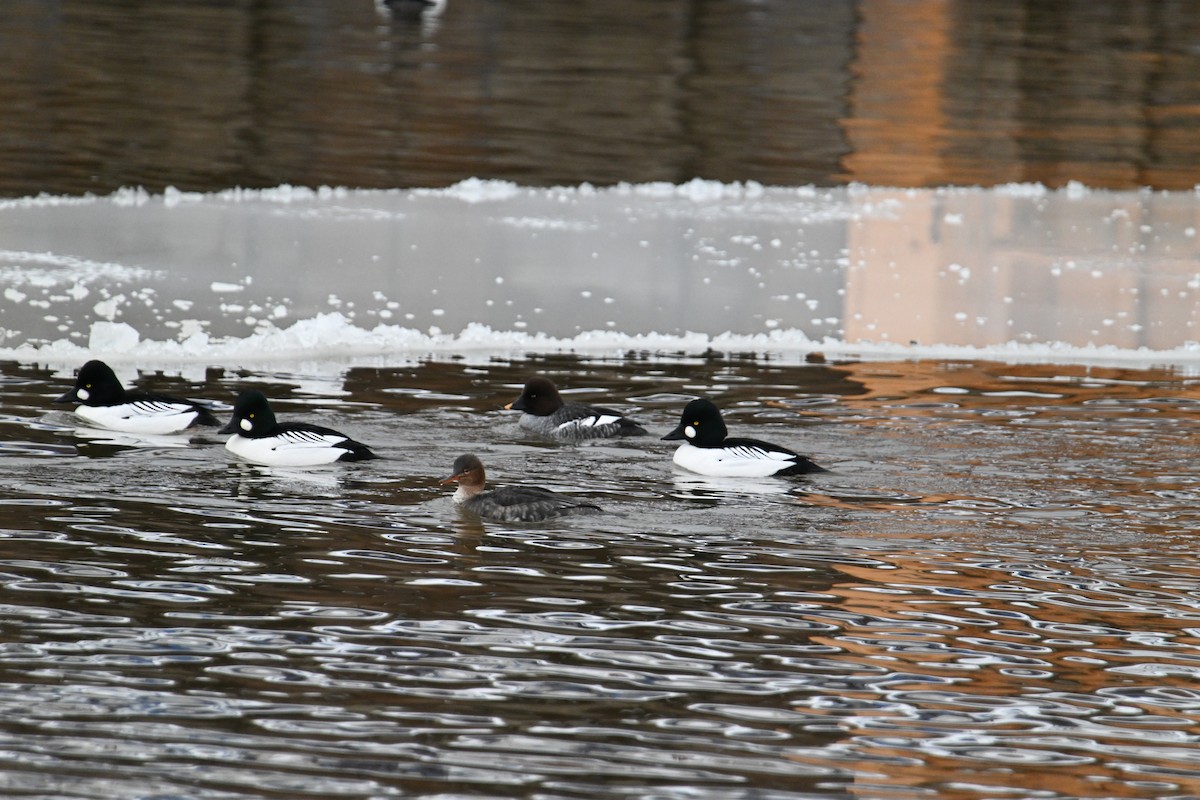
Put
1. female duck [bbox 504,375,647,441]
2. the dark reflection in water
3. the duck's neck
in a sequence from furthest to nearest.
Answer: the dark reflection in water, female duck [bbox 504,375,647,441], the duck's neck

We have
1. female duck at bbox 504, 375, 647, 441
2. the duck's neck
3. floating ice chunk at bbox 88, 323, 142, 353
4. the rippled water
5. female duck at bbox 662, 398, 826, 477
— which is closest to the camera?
the rippled water

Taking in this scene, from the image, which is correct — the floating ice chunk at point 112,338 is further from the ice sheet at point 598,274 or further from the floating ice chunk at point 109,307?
the floating ice chunk at point 109,307

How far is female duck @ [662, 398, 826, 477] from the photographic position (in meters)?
11.1

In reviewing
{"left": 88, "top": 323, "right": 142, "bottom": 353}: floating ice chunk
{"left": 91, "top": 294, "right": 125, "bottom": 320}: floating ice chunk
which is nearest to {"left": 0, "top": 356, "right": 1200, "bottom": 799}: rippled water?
{"left": 88, "top": 323, "right": 142, "bottom": 353}: floating ice chunk

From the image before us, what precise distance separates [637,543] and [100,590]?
284cm

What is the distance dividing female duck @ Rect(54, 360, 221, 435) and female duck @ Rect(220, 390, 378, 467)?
0.73 meters

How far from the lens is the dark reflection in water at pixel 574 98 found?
22062 millimetres

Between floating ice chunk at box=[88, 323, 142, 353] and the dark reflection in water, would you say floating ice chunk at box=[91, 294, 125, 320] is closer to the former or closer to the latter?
floating ice chunk at box=[88, 323, 142, 353]

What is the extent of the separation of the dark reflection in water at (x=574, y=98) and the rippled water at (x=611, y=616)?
9.51m

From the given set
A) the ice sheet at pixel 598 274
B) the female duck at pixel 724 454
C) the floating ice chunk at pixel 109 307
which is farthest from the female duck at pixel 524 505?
the floating ice chunk at pixel 109 307

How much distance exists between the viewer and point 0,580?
27.8 ft

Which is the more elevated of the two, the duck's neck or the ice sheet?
the ice sheet

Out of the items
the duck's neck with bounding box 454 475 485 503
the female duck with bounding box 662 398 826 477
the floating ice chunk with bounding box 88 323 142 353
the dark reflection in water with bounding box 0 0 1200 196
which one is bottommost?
the duck's neck with bounding box 454 475 485 503

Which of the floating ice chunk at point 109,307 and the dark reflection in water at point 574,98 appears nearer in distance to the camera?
the floating ice chunk at point 109,307
